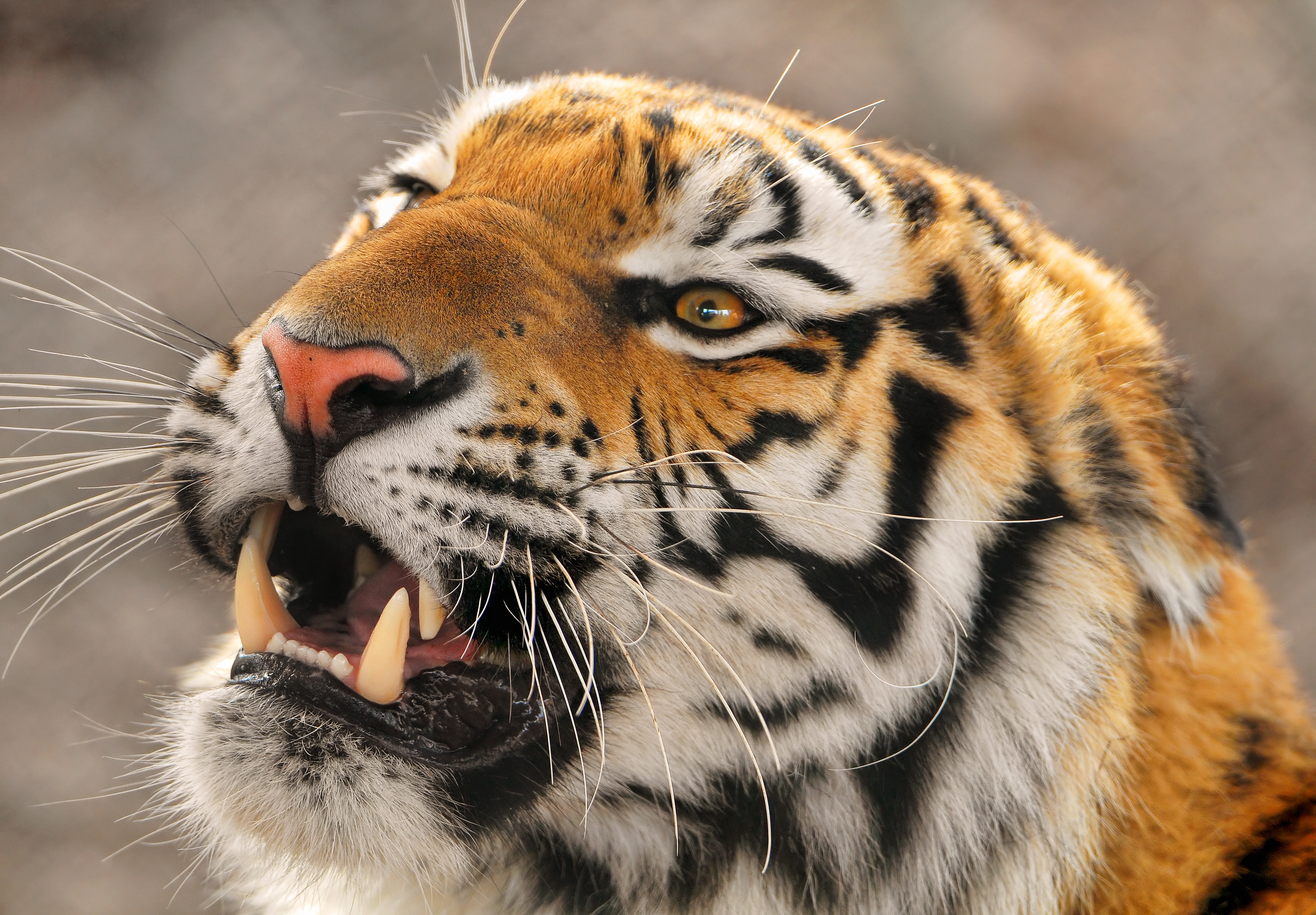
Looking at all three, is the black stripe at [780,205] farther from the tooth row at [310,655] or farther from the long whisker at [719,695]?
the tooth row at [310,655]

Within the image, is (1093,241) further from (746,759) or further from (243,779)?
(243,779)

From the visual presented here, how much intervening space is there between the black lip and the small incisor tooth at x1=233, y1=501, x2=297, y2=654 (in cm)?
2

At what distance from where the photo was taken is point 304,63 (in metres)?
2.27

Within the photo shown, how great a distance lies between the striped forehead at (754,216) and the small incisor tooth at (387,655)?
0.38 metres

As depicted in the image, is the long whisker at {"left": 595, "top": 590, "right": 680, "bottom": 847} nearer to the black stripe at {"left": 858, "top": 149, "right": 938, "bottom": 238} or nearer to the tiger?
the tiger

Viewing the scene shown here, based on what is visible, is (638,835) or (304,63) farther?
(304,63)

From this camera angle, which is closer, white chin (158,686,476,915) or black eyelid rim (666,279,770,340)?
white chin (158,686,476,915)

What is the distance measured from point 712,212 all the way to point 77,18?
77.7 inches

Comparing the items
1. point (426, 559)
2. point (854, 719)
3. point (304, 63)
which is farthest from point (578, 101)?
point (304, 63)

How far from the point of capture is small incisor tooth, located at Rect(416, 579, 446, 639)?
32.1 inches

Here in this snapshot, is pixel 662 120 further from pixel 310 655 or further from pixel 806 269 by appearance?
pixel 310 655

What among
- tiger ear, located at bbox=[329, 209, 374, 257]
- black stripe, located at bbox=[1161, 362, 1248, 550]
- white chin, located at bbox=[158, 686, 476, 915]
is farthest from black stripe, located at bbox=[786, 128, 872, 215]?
white chin, located at bbox=[158, 686, 476, 915]

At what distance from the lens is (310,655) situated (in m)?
0.84

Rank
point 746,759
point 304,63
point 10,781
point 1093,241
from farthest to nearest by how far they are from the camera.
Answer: point 1093,241 < point 304,63 < point 10,781 < point 746,759
